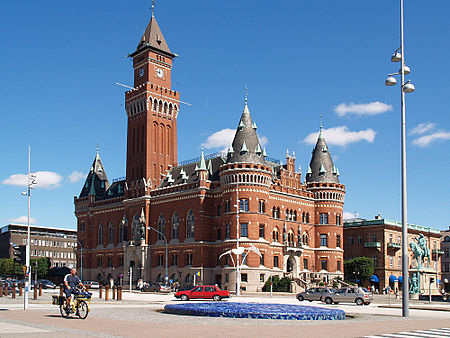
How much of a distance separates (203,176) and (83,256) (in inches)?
1432

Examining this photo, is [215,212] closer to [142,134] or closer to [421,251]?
[142,134]

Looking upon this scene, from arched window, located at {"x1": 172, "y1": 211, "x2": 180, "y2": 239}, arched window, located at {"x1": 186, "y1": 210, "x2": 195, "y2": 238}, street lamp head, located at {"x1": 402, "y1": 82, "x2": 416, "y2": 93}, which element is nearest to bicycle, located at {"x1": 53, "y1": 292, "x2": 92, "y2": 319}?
street lamp head, located at {"x1": 402, "y1": 82, "x2": 416, "y2": 93}

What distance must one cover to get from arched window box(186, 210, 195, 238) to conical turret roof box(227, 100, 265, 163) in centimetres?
1040

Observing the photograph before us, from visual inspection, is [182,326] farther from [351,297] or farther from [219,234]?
[219,234]

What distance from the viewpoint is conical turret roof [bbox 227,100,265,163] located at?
78.7 metres

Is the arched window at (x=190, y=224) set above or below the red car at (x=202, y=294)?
above

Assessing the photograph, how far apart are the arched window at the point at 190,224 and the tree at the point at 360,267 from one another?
2792 cm

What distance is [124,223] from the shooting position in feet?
312

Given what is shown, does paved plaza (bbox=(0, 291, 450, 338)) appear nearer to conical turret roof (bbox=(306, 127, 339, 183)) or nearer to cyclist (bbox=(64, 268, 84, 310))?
cyclist (bbox=(64, 268, 84, 310))

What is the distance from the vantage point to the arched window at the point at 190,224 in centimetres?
8419

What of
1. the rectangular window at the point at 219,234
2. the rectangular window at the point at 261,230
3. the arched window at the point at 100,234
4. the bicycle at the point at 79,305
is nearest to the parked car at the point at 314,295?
the rectangular window at the point at 261,230

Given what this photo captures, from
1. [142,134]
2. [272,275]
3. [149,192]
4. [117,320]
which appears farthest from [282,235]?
[117,320]

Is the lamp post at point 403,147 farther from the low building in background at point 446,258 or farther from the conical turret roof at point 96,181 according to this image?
the low building in background at point 446,258

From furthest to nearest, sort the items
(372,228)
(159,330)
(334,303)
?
(372,228), (334,303), (159,330)
